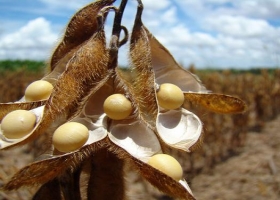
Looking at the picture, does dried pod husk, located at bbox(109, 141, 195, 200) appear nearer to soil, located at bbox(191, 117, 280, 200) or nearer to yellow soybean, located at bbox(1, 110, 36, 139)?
yellow soybean, located at bbox(1, 110, 36, 139)

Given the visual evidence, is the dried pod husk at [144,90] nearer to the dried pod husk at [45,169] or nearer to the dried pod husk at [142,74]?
the dried pod husk at [142,74]

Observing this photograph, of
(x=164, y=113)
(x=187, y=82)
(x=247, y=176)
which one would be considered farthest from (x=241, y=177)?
(x=164, y=113)

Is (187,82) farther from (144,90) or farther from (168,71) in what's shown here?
(144,90)

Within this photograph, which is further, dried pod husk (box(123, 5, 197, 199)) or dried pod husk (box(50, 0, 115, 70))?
dried pod husk (box(50, 0, 115, 70))

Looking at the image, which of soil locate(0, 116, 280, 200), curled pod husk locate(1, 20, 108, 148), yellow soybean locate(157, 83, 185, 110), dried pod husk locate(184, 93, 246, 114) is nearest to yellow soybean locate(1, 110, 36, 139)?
curled pod husk locate(1, 20, 108, 148)

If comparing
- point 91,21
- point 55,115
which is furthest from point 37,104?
point 91,21

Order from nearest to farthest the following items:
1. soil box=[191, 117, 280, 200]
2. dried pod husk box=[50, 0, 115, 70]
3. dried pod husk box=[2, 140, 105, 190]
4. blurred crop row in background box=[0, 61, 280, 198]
Result: dried pod husk box=[2, 140, 105, 190], dried pod husk box=[50, 0, 115, 70], soil box=[191, 117, 280, 200], blurred crop row in background box=[0, 61, 280, 198]
